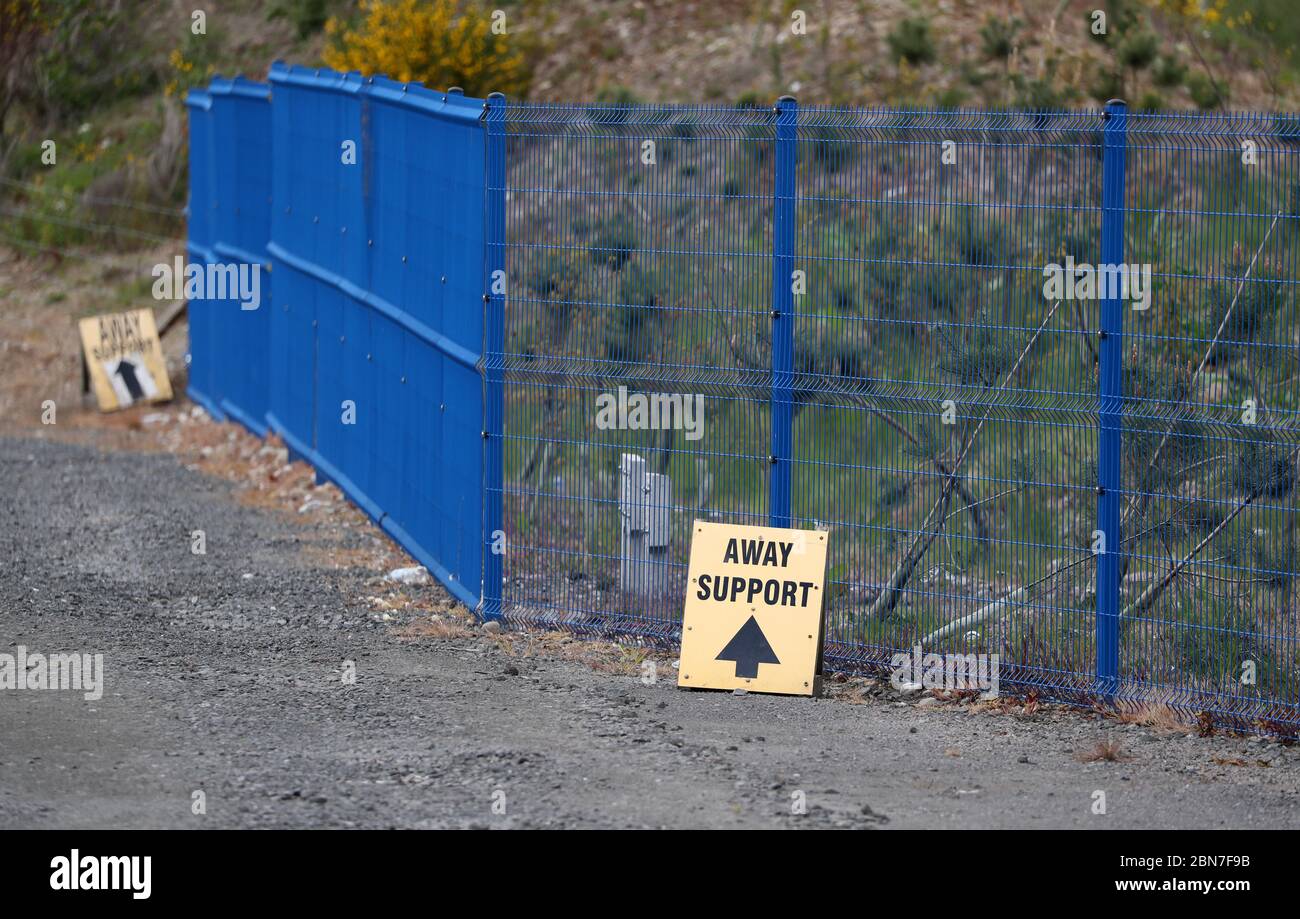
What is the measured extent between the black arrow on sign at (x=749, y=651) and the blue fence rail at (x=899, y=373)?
422 mm

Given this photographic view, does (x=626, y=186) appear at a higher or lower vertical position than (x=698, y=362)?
higher

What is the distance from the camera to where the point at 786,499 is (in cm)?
814

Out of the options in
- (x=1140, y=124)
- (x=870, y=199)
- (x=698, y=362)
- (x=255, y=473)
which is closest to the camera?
(x=1140, y=124)

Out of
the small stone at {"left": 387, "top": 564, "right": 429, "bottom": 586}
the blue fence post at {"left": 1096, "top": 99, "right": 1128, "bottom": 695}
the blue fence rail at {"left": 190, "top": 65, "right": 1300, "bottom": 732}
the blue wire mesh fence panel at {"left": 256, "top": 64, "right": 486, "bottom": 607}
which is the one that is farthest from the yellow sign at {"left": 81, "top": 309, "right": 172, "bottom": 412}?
the blue fence post at {"left": 1096, "top": 99, "right": 1128, "bottom": 695}

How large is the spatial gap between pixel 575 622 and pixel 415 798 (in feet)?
8.31

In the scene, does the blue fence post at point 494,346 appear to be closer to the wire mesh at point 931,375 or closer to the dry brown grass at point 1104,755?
the wire mesh at point 931,375

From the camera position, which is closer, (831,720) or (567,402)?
(831,720)

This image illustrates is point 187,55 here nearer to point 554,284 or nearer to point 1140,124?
point 554,284

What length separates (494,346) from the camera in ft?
29.3

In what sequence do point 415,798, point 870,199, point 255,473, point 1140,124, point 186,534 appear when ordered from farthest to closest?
point 255,473 < point 186,534 < point 870,199 < point 1140,124 < point 415,798

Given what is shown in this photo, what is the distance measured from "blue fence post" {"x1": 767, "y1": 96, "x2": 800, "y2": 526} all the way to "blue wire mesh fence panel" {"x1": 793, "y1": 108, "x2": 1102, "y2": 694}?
0.05 meters

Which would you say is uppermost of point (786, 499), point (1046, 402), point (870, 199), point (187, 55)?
point (187, 55)

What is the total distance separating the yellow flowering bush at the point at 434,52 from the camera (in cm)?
2245

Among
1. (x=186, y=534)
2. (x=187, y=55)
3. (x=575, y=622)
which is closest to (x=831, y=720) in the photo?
(x=575, y=622)
